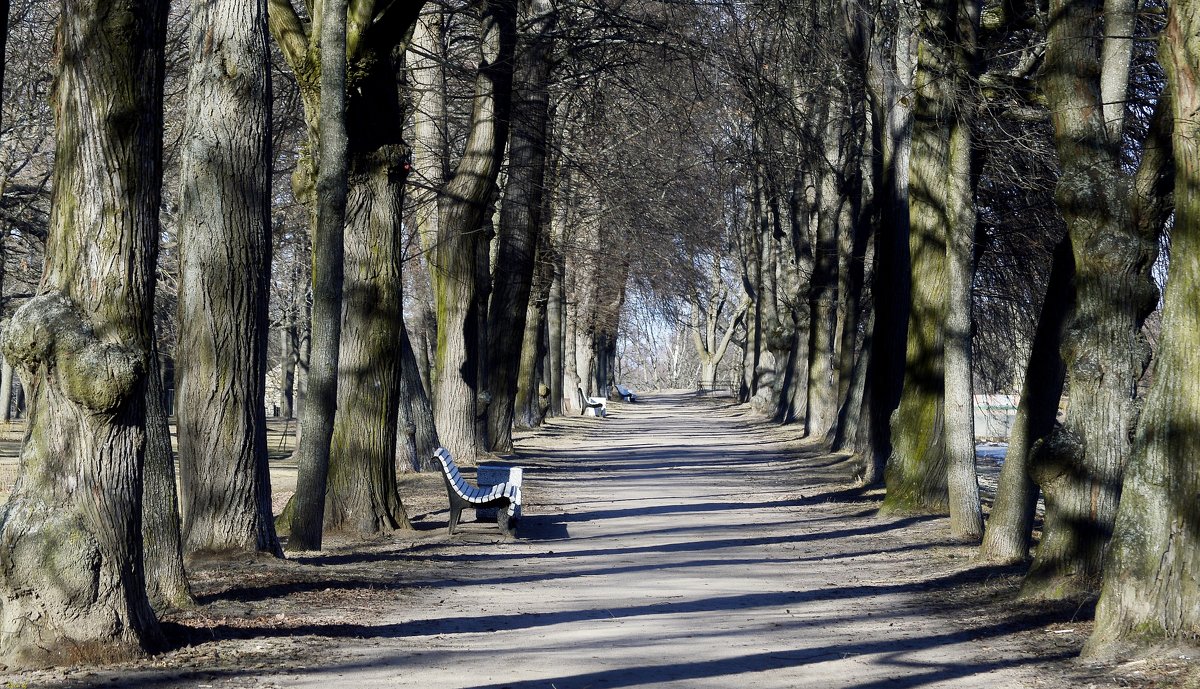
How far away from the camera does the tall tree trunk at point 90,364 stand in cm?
664

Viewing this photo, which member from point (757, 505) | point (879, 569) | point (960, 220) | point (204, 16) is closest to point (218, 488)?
point (204, 16)

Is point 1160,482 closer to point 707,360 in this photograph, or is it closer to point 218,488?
point 218,488

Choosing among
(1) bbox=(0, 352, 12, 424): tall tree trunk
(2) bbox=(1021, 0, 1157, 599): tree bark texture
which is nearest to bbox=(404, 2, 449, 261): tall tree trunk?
(2) bbox=(1021, 0, 1157, 599): tree bark texture

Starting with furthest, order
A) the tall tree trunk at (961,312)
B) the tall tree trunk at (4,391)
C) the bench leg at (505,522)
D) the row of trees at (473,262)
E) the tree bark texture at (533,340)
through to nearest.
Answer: the tall tree trunk at (4,391), the tree bark texture at (533,340), the bench leg at (505,522), the tall tree trunk at (961,312), the row of trees at (473,262)

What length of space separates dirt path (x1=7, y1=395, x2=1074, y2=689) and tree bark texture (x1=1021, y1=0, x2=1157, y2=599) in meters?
0.79

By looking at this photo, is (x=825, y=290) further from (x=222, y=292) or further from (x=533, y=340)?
(x=222, y=292)

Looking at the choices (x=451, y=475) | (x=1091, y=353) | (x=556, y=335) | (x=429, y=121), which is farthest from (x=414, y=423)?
(x=556, y=335)

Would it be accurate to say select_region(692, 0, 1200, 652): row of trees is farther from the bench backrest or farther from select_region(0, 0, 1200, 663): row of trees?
the bench backrest

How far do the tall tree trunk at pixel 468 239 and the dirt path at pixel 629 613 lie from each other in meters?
5.59

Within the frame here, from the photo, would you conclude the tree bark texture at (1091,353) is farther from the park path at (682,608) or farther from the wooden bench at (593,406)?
the wooden bench at (593,406)

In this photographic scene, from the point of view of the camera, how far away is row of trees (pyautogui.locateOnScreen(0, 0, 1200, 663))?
700 centimetres

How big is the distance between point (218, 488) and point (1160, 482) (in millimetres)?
6729

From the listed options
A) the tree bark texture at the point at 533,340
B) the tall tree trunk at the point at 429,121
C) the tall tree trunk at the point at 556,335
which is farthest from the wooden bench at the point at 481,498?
the tall tree trunk at the point at 556,335

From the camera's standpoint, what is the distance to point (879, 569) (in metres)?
11.7
